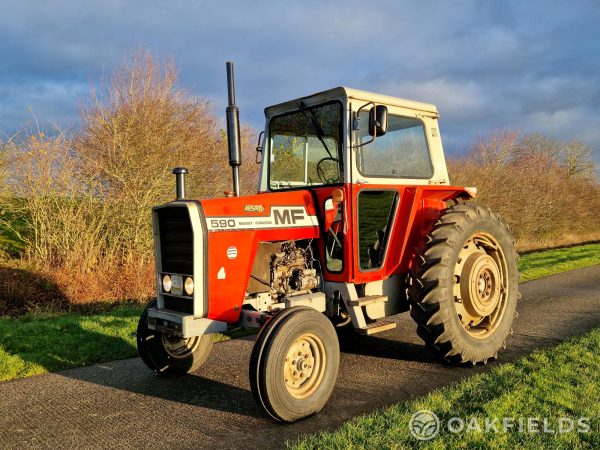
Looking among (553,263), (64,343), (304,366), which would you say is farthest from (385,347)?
(553,263)

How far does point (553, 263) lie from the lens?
512 inches

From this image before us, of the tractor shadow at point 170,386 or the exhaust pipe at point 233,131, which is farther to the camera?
the exhaust pipe at point 233,131

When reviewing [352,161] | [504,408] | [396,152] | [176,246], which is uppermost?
[396,152]

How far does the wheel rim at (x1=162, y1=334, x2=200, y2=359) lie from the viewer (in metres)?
4.52

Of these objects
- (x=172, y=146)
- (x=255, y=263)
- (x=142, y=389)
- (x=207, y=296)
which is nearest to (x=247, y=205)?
(x=255, y=263)

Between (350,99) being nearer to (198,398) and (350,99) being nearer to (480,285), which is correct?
(480,285)

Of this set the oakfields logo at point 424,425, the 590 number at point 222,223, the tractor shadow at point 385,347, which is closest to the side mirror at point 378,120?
the 590 number at point 222,223

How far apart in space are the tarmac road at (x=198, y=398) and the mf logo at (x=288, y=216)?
4.73 feet

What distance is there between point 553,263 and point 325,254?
10.6 m

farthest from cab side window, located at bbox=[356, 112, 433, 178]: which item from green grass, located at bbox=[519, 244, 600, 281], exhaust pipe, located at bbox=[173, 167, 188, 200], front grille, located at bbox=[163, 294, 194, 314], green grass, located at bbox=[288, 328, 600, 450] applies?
green grass, located at bbox=[519, 244, 600, 281]

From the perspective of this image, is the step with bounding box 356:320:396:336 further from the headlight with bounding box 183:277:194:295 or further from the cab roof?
the cab roof

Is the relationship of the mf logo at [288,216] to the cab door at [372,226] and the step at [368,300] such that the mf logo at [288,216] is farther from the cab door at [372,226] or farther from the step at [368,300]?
Answer: the step at [368,300]

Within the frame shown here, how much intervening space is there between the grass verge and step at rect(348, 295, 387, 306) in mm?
2154

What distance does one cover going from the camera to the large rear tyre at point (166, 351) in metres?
4.48
